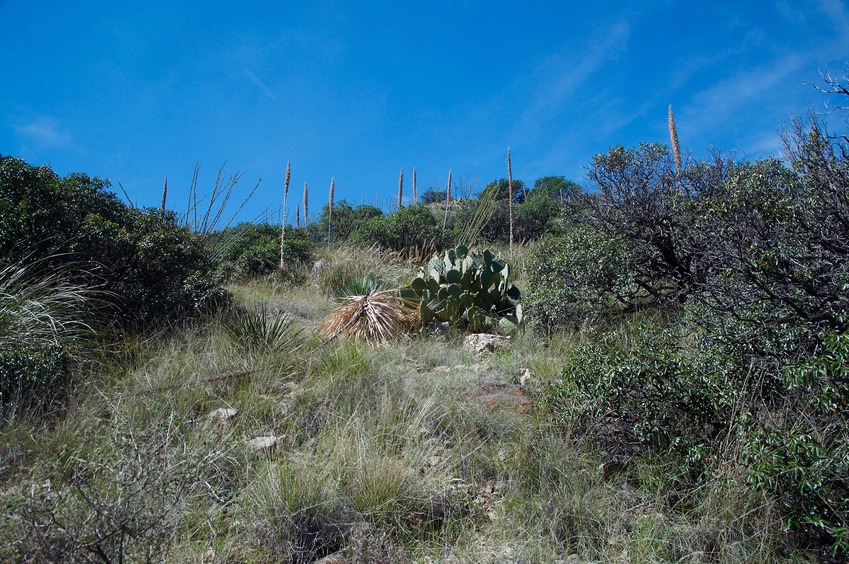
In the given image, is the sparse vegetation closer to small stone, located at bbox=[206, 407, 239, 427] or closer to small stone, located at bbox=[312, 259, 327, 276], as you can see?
small stone, located at bbox=[206, 407, 239, 427]

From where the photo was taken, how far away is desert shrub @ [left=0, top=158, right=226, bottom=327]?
6.30m

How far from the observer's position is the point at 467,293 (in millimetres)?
8438

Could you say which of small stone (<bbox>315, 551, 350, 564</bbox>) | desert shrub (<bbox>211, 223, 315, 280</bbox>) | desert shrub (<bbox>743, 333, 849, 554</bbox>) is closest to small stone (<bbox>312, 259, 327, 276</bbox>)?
desert shrub (<bbox>211, 223, 315, 280</bbox>)

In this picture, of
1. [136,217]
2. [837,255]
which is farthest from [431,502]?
[136,217]

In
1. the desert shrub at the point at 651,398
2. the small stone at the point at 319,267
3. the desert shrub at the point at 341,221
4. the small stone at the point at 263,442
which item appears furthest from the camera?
the desert shrub at the point at 341,221

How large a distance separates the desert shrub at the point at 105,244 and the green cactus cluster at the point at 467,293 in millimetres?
2998

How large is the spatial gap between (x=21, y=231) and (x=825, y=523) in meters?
7.68

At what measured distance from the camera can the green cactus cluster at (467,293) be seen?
8281 millimetres

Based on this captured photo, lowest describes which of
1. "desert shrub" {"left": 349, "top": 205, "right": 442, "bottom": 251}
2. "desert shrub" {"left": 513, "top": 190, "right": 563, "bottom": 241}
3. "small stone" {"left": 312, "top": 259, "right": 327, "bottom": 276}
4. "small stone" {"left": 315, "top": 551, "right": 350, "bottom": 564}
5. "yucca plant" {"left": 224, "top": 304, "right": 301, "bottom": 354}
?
"small stone" {"left": 315, "top": 551, "right": 350, "bottom": 564}

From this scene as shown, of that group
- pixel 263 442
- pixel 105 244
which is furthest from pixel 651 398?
pixel 105 244

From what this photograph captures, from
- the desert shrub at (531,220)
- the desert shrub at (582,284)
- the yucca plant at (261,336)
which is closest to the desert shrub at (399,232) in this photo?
the desert shrub at (531,220)

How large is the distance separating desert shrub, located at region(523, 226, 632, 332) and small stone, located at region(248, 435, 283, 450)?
13.7ft

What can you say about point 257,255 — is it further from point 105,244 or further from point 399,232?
point 105,244

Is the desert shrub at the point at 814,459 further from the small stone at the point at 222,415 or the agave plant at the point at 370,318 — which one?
the agave plant at the point at 370,318
